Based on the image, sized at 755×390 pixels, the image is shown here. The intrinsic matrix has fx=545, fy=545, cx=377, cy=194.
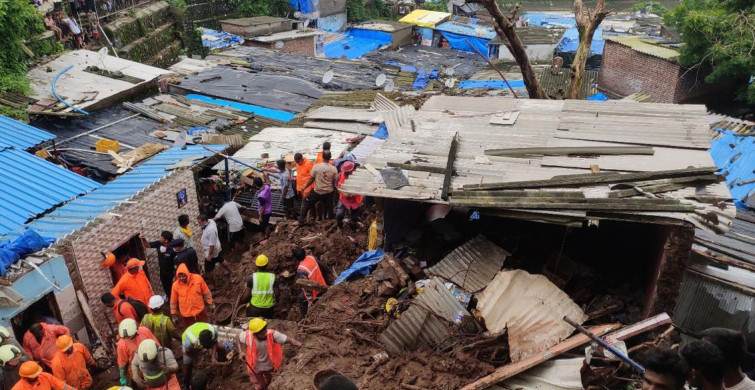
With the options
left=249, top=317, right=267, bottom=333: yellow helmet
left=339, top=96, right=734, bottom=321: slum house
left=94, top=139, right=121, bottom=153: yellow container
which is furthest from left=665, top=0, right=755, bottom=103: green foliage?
left=94, top=139, right=121, bottom=153: yellow container

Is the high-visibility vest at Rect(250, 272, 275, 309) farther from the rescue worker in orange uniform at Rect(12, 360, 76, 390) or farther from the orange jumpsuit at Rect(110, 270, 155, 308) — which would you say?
the rescue worker in orange uniform at Rect(12, 360, 76, 390)

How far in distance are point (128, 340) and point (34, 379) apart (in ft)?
3.60

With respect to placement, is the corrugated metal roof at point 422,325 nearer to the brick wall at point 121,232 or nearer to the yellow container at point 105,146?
the brick wall at point 121,232

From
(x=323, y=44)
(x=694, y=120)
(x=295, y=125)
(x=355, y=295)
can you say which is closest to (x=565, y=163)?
(x=694, y=120)

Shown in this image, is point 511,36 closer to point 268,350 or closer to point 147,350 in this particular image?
point 268,350

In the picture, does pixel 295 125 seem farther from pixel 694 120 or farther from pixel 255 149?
pixel 694 120

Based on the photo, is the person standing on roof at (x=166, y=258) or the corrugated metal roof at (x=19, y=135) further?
the corrugated metal roof at (x=19, y=135)

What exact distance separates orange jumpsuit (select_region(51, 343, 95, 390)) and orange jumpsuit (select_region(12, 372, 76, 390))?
1.72 feet

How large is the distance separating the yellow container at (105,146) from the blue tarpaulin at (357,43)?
22.2m

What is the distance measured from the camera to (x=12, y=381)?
23.1 ft

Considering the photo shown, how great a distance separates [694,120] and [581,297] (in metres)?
3.74

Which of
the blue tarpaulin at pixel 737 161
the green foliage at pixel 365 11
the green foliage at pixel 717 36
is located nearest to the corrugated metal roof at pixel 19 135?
the blue tarpaulin at pixel 737 161

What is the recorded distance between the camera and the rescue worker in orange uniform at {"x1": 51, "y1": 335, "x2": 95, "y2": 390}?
23.6ft

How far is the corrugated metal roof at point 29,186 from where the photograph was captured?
888cm
